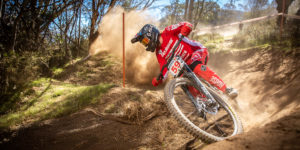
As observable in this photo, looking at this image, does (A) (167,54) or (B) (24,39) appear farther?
(B) (24,39)

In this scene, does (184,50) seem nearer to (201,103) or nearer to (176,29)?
(176,29)

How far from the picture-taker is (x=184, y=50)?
321 cm

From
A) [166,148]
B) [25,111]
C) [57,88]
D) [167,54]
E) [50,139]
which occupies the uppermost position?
[167,54]

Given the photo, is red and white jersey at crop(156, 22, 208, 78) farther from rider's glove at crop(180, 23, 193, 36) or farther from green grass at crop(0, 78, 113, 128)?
green grass at crop(0, 78, 113, 128)

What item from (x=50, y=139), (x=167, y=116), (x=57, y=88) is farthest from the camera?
(x=57, y=88)

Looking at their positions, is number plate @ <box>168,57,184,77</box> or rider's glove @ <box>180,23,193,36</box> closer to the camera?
number plate @ <box>168,57,184,77</box>

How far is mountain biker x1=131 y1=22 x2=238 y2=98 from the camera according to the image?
121 inches

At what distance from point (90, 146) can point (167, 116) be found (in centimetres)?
163

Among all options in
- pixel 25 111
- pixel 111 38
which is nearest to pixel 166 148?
pixel 25 111

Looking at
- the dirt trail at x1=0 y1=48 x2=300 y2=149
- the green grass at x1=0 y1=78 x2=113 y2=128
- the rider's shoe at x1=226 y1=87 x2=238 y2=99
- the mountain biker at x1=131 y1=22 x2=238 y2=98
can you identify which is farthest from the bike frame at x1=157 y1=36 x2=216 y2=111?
the green grass at x1=0 y1=78 x2=113 y2=128

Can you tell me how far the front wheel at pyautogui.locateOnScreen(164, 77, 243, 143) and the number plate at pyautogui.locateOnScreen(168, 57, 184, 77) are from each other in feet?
0.53

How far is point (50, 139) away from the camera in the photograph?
2.73 m

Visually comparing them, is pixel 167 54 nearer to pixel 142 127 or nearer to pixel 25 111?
pixel 142 127

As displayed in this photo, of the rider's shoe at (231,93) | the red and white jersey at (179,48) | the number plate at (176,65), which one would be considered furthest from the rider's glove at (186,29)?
the rider's shoe at (231,93)
